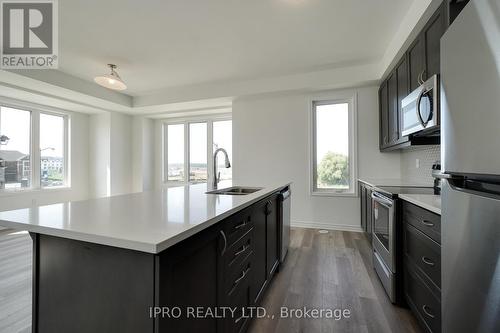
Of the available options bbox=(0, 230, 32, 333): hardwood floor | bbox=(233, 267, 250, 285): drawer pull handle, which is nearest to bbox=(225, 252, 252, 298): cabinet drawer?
bbox=(233, 267, 250, 285): drawer pull handle

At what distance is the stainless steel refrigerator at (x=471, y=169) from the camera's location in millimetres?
702

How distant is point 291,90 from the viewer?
3.93 m

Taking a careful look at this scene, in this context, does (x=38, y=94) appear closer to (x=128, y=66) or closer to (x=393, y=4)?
(x=128, y=66)

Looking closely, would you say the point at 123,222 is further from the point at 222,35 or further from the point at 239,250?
the point at 222,35

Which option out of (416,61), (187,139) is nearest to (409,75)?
(416,61)

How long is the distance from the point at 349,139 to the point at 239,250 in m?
3.31

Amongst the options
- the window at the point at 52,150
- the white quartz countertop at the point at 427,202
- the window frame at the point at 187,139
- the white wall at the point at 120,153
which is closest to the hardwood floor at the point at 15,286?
the window at the point at 52,150

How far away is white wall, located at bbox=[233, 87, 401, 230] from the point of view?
12.3 feet

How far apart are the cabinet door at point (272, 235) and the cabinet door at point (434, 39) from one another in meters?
1.74

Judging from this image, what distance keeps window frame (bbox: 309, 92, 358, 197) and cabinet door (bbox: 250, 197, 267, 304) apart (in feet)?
8.05

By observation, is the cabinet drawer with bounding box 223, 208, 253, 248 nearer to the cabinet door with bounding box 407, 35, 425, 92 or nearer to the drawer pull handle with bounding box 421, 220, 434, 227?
the drawer pull handle with bounding box 421, 220, 434, 227

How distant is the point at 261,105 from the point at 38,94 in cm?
389

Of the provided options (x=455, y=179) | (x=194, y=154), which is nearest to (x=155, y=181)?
(x=194, y=154)

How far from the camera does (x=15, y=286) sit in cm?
205
